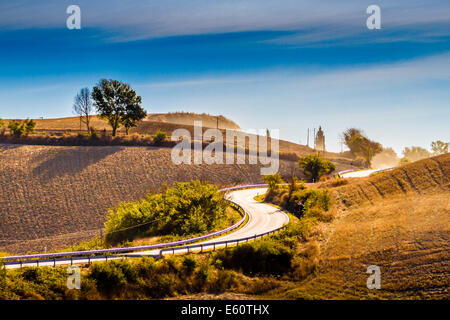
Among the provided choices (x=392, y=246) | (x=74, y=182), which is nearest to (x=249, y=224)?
(x=392, y=246)

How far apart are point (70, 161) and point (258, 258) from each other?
5218 cm

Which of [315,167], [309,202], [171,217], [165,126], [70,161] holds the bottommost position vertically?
[171,217]

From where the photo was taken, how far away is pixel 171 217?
3716 cm

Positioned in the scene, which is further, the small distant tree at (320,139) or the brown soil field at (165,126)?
the small distant tree at (320,139)

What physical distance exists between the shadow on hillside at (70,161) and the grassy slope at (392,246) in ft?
157

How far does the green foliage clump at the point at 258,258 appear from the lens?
24.9 metres

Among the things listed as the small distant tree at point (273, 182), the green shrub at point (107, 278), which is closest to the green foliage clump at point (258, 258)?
the green shrub at point (107, 278)

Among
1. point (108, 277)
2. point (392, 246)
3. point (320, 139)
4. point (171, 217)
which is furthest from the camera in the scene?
point (320, 139)

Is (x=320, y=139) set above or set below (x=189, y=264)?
above

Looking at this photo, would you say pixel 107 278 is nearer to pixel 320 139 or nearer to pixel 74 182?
pixel 74 182

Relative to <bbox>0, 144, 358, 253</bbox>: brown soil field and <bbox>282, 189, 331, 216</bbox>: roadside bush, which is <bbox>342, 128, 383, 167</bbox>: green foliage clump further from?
<bbox>282, 189, 331, 216</bbox>: roadside bush

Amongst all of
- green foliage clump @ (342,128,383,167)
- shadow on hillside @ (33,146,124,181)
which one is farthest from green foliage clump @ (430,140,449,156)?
shadow on hillside @ (33,146,124,181)

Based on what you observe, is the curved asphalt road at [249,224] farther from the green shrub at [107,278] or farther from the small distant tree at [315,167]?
the small distant tree at [315,167]
